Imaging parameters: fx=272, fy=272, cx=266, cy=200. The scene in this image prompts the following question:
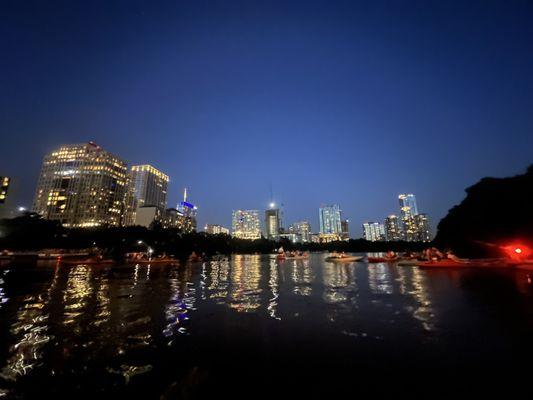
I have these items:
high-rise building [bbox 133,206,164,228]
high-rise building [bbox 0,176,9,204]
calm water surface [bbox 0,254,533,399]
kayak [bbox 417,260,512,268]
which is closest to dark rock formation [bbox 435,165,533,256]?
kayak [bbox 417,260,512,268]

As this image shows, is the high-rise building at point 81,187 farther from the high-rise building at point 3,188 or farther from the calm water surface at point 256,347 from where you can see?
the calm water surface at point 256,347

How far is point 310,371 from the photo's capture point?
5637mm

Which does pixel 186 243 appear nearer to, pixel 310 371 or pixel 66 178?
pixel 310 371

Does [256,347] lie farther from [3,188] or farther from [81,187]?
[81,187]

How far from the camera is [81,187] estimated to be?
537 feet

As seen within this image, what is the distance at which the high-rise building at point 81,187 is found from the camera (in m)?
159

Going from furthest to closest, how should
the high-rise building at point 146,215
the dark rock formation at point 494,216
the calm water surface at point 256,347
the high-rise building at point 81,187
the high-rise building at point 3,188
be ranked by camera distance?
the high-rise building at point 146,215 < the high-rise building at point 81,187 < the high-rise building at point 3,188 < the dark rock formation at point 494,216 < the calm water surface at point 256,347

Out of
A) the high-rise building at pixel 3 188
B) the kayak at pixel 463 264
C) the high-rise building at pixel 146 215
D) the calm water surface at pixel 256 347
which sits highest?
the high-rise building at pixel 146 215

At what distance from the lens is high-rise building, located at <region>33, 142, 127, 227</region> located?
15900 cm

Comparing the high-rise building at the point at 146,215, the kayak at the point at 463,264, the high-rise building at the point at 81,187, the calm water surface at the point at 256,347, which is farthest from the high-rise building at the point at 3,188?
the high-rise building at the point at 146,215

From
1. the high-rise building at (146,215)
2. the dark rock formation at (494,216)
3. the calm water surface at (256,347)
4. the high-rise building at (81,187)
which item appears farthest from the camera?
the high-rise building at (146,215)

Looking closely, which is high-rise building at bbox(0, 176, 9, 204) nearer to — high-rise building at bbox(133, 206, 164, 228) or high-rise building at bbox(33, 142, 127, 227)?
high-rise building at bbox(33, 142, 127, 227)

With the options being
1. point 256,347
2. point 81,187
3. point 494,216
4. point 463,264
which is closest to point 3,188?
point 256,347

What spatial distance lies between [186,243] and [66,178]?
4698 inches
